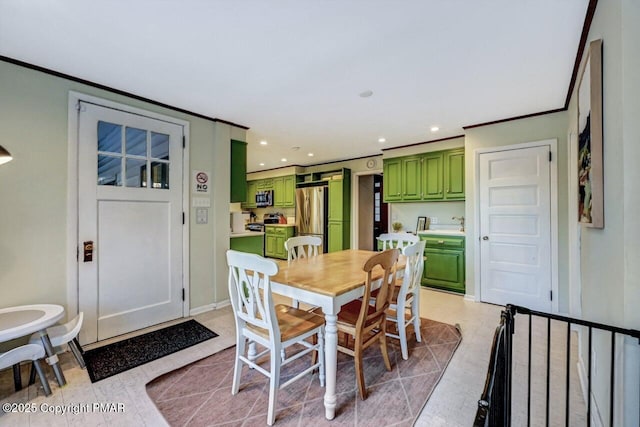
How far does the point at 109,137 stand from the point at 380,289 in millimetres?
2817

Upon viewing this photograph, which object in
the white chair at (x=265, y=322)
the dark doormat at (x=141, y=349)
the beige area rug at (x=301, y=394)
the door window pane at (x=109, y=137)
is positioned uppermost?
the door window pane at (x=109, y=137)

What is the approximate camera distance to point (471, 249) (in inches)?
144

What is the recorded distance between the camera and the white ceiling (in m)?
1.58

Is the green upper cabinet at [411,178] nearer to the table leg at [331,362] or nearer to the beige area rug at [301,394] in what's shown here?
the beige area rug at [301,394]

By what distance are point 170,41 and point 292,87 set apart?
3.34 feet

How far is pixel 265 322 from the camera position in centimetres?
159

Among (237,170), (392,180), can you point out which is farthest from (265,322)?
(392,180)

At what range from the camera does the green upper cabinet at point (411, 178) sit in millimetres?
4387

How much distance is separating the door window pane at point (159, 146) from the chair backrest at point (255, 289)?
1.88 meters

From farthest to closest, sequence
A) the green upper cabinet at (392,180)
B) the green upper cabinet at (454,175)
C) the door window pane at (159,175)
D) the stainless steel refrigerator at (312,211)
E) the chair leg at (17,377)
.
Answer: the stainless steel refrigerator at (312,211) < the green upper cabinet at (392,180) < the green upper cabinet at (454,175) < the door window pane at (159,175) < the chair leg at (17,377)

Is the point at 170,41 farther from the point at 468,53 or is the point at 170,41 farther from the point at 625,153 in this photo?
the point at 625,153

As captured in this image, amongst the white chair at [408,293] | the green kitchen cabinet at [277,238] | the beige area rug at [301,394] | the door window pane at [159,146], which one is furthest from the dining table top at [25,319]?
the green kitchen cabinet at [277,238]

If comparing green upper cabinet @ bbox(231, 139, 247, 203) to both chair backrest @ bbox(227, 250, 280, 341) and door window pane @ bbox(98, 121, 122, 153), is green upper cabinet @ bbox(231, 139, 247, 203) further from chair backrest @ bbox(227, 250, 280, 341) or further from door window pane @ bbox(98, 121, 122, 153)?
chair backrest @ bbox(227, 250, 280, 341)

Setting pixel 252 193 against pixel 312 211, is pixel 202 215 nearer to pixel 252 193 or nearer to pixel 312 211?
pixel 312 211
